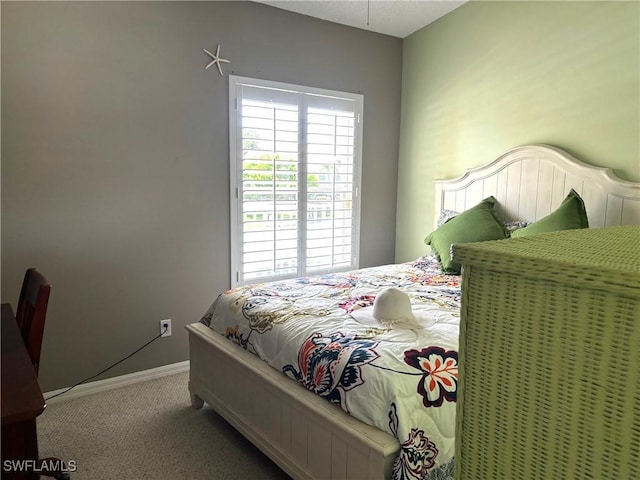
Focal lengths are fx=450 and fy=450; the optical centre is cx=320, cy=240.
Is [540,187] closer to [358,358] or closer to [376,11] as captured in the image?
[376,11]

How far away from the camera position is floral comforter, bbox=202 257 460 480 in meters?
1.48

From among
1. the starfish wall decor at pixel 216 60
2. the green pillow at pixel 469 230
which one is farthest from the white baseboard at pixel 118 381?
the starfish wall decor at pixel 216 60

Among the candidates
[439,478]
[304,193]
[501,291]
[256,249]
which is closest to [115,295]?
[256,249]

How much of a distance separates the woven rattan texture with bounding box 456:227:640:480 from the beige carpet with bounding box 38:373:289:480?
5.93ft

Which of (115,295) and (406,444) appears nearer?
(406,444)

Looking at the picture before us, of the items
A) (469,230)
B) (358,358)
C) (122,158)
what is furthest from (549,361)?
(122,158)

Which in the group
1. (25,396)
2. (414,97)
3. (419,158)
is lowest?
(25,396)

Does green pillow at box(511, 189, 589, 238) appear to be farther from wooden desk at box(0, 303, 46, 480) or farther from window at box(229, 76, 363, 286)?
wooden desk at box(0, 303, 46, 480)

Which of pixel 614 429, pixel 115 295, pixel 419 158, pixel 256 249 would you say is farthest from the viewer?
pixel 419 158

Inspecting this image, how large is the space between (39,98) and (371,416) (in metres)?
2.54

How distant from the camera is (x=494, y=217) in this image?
10.1 feet

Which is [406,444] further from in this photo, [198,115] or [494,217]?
[198,115]

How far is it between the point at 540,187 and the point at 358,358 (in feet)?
6.73

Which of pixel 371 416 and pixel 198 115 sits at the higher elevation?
pixel 198 115
